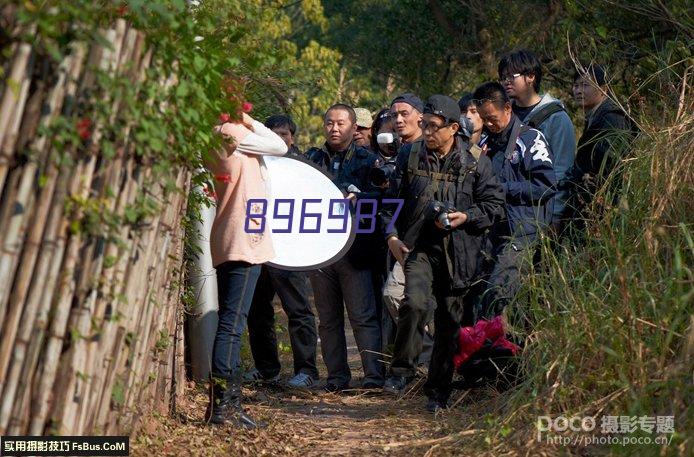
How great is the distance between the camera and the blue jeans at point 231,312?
657 cm

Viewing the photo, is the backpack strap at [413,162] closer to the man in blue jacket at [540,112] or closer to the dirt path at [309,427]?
the man in blue jacket at [540,112]

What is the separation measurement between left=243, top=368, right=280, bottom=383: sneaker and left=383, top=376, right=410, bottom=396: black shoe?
0.88 meters

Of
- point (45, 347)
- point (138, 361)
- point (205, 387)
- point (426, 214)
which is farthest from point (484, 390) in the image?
point (45, 347)

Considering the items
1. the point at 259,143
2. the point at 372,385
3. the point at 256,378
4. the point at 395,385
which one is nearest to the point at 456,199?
the point at 259,143

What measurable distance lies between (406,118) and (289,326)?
1.70 metres

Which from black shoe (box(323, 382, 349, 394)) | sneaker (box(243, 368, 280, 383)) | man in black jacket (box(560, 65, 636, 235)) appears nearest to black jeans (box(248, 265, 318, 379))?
sneaker (box(243, 368, 280, 383))

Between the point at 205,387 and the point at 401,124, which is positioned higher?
the point at 401,124

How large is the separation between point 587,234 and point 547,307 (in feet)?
1.85

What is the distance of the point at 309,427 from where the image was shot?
7.21 m

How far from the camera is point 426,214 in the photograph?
727 centimetres

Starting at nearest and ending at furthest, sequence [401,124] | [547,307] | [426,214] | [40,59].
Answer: [40,59], [547,307], [426,214], [401,124]

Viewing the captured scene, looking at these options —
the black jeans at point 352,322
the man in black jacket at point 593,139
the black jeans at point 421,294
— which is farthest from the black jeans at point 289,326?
the man in black jacket at point 593,139

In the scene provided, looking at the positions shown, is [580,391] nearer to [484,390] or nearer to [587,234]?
[587,234]

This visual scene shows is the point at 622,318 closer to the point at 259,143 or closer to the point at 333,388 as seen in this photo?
the point at 259,143
